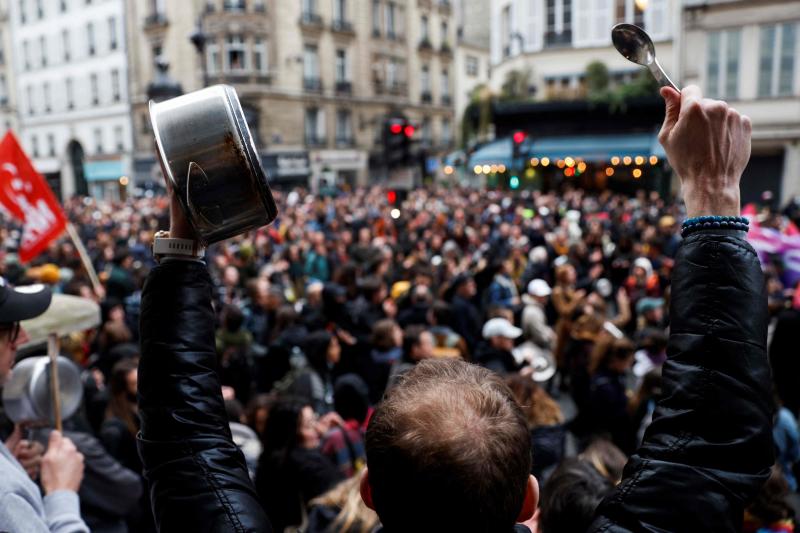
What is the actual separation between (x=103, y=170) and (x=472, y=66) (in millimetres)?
27883

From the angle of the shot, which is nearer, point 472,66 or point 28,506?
point 28,506

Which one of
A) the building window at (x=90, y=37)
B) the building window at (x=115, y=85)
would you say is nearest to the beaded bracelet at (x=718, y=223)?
the building window at (x=115, y=85)

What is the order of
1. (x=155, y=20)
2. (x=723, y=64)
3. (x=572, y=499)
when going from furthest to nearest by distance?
(x=155, y=20), (x=723, y=64), (x=572, y=499)

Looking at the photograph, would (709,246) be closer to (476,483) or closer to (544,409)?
(476,483)

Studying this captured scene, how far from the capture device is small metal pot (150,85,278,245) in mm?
1436

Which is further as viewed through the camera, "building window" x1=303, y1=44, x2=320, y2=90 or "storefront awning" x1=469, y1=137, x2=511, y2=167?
"building window" x1=303, y1=44, x2=320, y2=90

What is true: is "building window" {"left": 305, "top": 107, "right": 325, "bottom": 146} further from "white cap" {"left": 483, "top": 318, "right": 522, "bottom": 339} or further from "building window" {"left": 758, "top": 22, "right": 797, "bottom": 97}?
"white cap" {"left": 483, "top": 318, "right": 522, "bottom": 339}

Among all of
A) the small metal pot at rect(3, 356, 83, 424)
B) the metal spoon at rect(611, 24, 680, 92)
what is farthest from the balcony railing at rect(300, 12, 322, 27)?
the metal spoon at rect(611, 24, 680, 92)

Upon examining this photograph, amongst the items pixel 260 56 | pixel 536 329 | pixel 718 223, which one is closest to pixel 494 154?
pixel 260 56

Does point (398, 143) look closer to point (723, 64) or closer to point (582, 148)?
point (582, 148)

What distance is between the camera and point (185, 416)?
1384 millimetres

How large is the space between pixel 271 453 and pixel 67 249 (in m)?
9.30

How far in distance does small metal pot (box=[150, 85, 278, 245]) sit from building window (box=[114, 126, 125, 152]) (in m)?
41.2

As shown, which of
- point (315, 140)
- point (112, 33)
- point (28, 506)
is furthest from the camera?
point (112, 33)
